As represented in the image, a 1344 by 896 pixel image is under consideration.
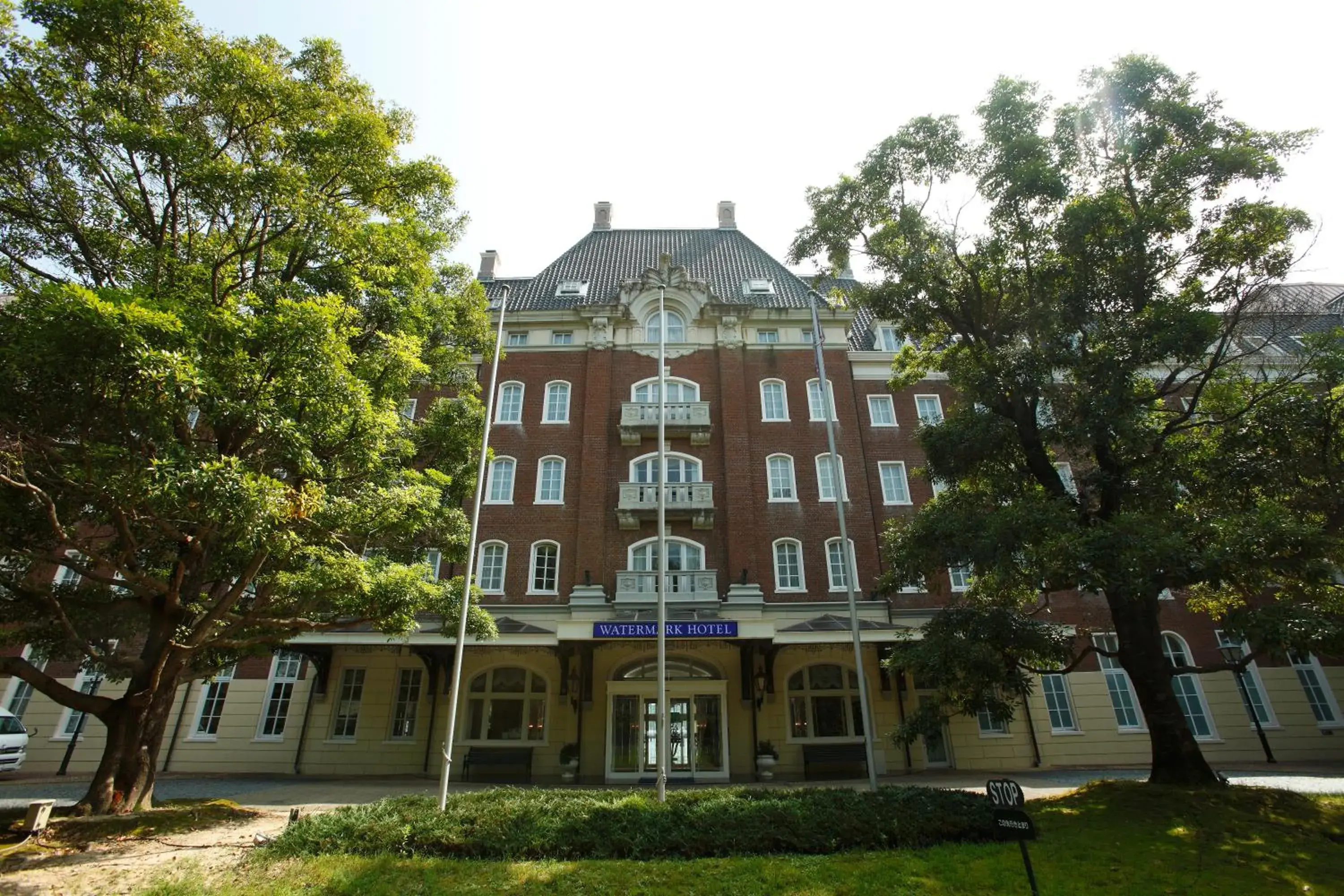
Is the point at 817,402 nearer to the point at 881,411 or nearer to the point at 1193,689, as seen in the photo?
the point at 881,411

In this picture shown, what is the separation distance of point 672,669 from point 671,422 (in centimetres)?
830

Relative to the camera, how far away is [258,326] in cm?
912

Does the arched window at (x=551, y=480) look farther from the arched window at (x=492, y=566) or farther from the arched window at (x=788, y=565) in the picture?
the arched window at (x=788, y=565)

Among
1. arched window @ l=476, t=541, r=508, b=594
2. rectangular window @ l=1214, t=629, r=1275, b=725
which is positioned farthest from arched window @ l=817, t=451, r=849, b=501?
rectangular window @ l=1214, t=629, r=1275, b=725

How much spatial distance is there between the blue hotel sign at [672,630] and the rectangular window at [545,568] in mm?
4161

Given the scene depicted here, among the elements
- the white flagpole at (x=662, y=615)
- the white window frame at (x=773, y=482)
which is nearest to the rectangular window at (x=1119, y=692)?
the white window frame at (x=773, y=482)

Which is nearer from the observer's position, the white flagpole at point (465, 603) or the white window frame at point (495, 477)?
the white flagpole at point (465, 603)

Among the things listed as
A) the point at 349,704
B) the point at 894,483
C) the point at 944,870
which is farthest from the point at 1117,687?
the point at 349,704

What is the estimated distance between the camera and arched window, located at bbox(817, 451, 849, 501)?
22234mm

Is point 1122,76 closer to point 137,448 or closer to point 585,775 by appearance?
point 137,448

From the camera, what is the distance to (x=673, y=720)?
19281 millimetres

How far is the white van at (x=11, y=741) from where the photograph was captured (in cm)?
1748

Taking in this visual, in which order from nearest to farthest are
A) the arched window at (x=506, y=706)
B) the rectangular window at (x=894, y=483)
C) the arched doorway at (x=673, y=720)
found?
the arched doorway at (x=673, y=720) → the arched window at (x=506, y=706) → the rectangular window at (x=894, y=483)

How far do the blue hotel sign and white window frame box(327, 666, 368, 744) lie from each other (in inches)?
333
